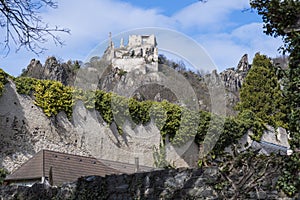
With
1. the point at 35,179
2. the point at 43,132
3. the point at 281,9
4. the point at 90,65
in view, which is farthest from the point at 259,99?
the point at 281,9

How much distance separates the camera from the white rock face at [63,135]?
40.0ft

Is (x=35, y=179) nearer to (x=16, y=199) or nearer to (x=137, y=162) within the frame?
(x=16, y=199)

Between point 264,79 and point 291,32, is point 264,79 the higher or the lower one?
the higher one

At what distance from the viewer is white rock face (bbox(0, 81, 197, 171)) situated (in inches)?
480

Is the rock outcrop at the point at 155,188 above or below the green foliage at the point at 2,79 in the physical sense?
below

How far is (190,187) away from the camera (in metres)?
4.42

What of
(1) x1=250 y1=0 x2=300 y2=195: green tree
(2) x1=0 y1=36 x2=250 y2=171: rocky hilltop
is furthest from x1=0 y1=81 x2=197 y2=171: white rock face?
(1) x1=250 y1=0 x2=300 y2=195: green tree

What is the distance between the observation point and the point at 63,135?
535 inches

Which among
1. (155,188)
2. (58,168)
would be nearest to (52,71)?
(58,168)

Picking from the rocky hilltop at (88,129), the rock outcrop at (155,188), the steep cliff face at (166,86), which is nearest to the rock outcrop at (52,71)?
the steep cliff face at (166,86)

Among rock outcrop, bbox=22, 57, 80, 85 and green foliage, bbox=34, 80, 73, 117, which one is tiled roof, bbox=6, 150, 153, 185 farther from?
rock outcrop, bbox=22, 57, 80, 85

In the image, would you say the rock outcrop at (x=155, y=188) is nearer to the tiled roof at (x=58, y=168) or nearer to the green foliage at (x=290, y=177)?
the green foliage at (x=290, y=177)

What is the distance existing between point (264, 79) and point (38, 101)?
13200mm

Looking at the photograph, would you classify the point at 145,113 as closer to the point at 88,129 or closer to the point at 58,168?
the point at 88,129
